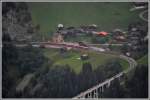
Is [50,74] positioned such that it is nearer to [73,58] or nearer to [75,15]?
[73,58]

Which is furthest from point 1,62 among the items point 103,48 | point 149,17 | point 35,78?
point 149,17

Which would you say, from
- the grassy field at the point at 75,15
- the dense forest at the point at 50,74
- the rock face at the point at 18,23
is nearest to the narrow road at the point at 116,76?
the dense forest at the point at 50,74

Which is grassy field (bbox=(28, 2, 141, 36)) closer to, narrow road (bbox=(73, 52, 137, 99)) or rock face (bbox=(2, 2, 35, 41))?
rock face (bbox=(2, 2, 35, 41))

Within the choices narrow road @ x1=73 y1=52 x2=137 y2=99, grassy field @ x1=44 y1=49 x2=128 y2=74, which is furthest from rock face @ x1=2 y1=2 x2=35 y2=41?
narrow road @ x1=73 y1=52 x2=137 y2=99

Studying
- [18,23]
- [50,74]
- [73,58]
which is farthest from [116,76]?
[18,23]

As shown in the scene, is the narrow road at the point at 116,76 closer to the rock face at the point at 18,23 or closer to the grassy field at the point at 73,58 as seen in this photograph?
the grassy field at the point at 73,58
